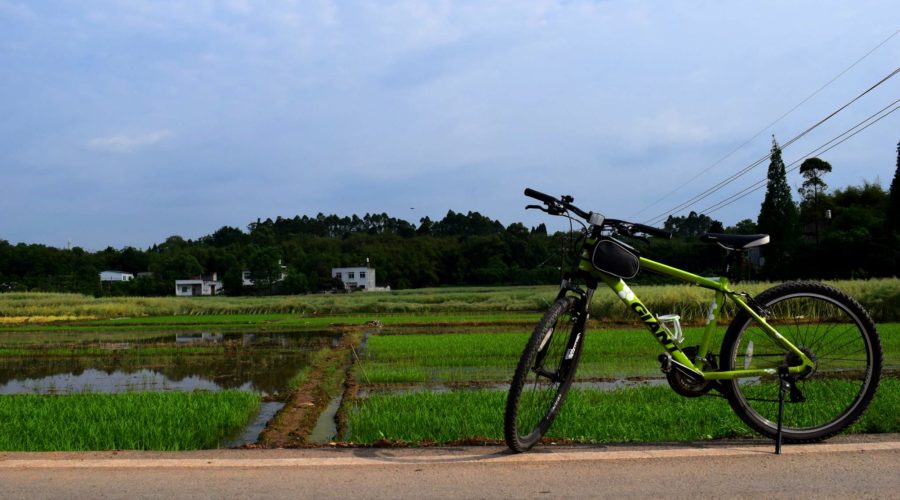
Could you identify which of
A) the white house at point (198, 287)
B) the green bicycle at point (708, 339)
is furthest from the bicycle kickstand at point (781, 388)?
the white house at point (198, 287)

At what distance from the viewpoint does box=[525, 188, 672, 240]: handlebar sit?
4.06 metres

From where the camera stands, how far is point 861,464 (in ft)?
11.8

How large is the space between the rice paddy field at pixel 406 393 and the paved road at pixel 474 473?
538 mm

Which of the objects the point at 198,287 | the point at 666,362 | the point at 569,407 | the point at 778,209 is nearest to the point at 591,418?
the point at 569,407

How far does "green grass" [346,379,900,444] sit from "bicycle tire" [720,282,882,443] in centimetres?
30

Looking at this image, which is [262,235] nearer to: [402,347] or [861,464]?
[402,347]

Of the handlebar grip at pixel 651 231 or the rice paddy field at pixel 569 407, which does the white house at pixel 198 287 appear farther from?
the handlebar grip at pixel 651 231

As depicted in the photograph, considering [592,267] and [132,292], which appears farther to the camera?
[132,292]

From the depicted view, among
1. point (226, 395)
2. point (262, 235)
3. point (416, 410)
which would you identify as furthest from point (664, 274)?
point (262, 235)

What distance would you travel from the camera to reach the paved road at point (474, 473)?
128 inches

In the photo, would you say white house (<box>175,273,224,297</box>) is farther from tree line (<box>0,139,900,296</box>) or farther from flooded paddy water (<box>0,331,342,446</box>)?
flooded paddy water (<box>0,331,342,446</box>)

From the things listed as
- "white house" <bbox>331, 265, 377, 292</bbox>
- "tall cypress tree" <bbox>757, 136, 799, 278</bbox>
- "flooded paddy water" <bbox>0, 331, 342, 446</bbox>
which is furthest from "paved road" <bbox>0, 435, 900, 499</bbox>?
"white house" <bbox>331, 265, 377, 292</bbox>

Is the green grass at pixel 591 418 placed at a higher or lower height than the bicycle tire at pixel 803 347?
lower

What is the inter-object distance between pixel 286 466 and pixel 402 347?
43.8 feet
